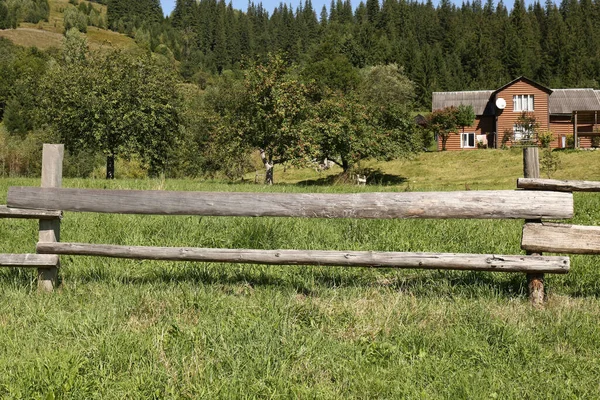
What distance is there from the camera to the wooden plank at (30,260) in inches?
225

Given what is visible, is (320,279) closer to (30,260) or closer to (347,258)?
(347,258)

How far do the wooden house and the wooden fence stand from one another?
2197 inches

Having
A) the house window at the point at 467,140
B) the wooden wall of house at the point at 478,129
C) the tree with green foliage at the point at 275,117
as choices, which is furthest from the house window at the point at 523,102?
the tree with green foliage at the point at 275,117

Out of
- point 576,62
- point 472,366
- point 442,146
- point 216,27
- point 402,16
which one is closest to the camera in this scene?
point 472,366

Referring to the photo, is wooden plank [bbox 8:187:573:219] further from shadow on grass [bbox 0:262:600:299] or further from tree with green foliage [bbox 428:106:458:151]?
tree with green foliage [bbox 428:106:458:151]

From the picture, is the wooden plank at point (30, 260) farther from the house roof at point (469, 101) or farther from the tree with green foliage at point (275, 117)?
the house roof at point (469, 101)

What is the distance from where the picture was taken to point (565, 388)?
3.52m

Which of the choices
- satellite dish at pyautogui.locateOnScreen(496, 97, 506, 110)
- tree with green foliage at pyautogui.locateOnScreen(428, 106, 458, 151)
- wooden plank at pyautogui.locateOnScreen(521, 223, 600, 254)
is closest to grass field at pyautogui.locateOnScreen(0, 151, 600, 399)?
wooden plank at pyautogui.locateOnScreen(521, 223, 600, 254)

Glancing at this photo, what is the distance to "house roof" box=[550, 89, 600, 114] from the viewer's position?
58656mm

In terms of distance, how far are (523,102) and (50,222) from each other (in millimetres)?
61444

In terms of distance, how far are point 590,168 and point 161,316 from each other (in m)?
37.1

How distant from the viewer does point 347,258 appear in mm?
5402

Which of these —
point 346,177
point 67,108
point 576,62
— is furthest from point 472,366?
point 576,62

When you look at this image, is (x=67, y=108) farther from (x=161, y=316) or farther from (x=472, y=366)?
(x=472, y=366)
